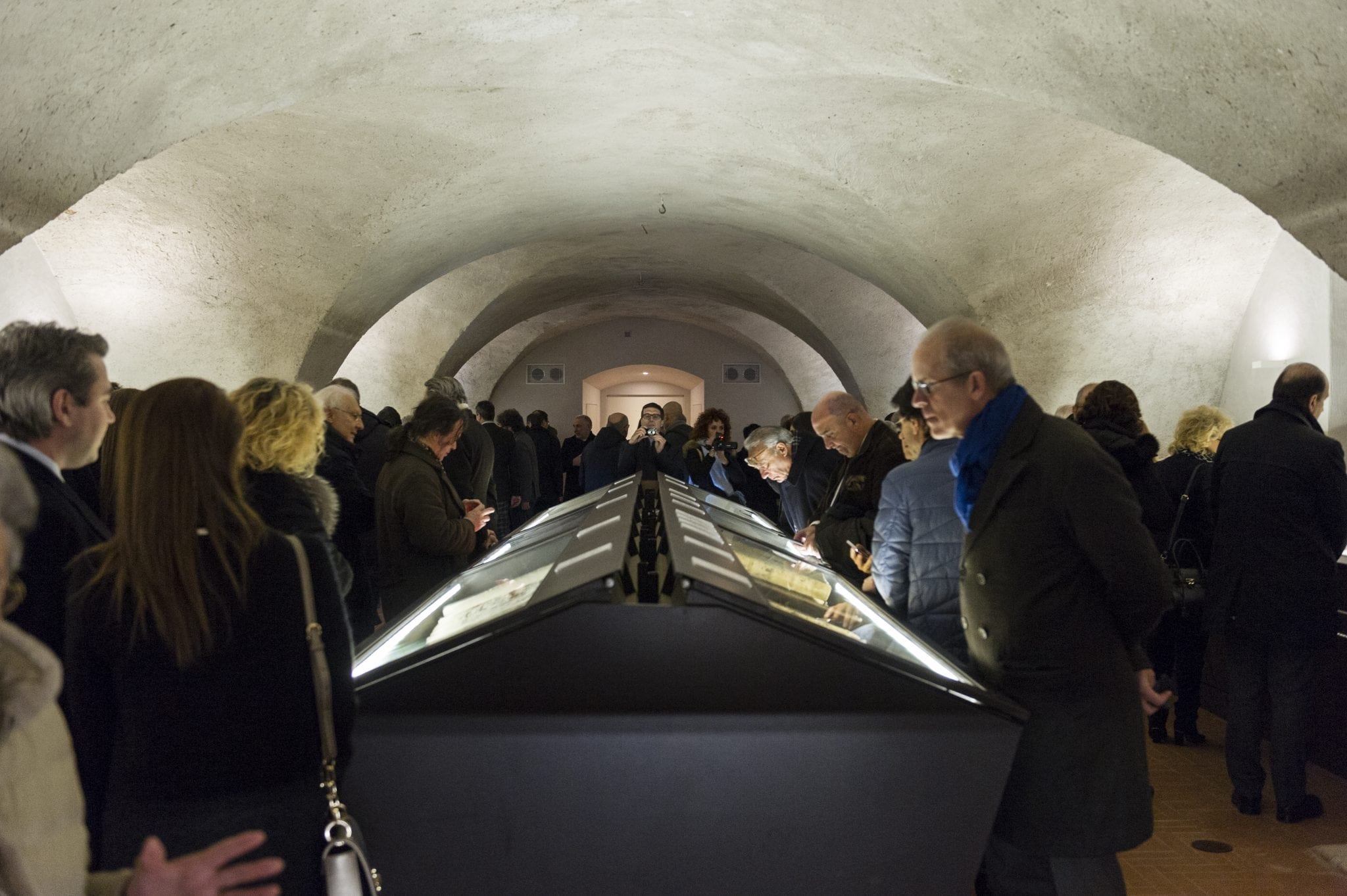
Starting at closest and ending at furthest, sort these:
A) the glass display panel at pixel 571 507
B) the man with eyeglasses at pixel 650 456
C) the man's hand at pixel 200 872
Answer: the man's hand at pixel 200 872, the glass display panel at pixel 571 507, the man with eyeglasses at pixel 650 456

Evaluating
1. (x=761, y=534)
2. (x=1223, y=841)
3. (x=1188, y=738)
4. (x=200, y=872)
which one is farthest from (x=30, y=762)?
(x=1188, y=738)

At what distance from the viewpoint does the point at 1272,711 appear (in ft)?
14.0

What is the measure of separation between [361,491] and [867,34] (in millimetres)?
2812

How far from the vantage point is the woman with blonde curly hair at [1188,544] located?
5039 mm

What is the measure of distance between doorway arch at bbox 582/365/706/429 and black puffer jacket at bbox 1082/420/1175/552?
51.1 feet

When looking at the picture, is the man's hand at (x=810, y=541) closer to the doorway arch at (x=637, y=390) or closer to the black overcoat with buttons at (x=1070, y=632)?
the black overcoat with buttons at (x=1070, y=632)

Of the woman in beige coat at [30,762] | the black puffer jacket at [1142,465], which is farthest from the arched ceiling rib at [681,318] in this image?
the woman in beige coat at [30,762]

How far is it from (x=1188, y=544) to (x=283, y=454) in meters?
3.95

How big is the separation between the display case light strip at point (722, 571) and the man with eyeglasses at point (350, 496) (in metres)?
2.48

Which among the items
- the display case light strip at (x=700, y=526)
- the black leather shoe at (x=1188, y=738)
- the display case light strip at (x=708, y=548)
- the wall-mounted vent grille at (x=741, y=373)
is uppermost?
the wall-mounted vent grille at (x=741, y=373)

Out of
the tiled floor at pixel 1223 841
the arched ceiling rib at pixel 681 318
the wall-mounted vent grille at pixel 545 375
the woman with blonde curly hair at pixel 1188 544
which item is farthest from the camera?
the wall-mounted vent grille at pixel 545 375

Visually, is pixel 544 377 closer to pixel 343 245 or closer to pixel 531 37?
pixel 343 245

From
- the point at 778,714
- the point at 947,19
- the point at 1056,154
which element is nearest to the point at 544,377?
the point at 1056,154

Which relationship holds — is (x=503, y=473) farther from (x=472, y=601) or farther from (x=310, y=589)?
(x=310, y=589)
